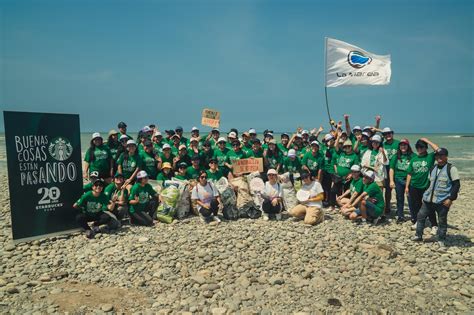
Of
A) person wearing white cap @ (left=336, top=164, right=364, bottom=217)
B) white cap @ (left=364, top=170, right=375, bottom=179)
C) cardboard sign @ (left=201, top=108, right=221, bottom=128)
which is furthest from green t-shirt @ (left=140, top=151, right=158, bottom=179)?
white cap @ (left=364, top=170, right=375, bottom=179)

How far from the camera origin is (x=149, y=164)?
34.1 ft

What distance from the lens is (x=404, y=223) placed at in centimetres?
973

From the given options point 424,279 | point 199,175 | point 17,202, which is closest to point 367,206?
point 424,279

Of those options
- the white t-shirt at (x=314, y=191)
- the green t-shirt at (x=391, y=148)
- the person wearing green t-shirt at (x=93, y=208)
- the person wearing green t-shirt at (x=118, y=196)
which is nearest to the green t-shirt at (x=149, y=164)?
the person wearing green t-shirt at (x=118, y=196)

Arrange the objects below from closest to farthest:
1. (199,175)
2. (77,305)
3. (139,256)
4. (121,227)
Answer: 1. (77,305)
2. (139,256)
3. (121,227)
4. (199,175)

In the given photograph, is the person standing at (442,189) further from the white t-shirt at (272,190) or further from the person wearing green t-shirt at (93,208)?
the person wearing green t-shirt at (93,208)

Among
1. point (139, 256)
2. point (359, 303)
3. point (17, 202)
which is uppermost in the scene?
point (17, 202)

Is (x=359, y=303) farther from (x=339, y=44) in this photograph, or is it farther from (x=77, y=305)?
(x=339, y=44)

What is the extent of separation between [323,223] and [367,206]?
1211 mm

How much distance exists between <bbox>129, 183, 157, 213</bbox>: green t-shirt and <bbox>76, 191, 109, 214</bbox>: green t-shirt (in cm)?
76

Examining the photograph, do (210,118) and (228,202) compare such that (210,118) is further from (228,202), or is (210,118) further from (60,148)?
(60,148)

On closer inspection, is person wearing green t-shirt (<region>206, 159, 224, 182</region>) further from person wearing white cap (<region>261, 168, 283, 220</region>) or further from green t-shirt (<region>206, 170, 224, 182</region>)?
person wearing white cap (<region>261, 168, 283, 220</region>)

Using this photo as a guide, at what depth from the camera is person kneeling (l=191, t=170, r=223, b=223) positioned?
9.70 metres

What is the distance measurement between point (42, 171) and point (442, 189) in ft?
29.4
